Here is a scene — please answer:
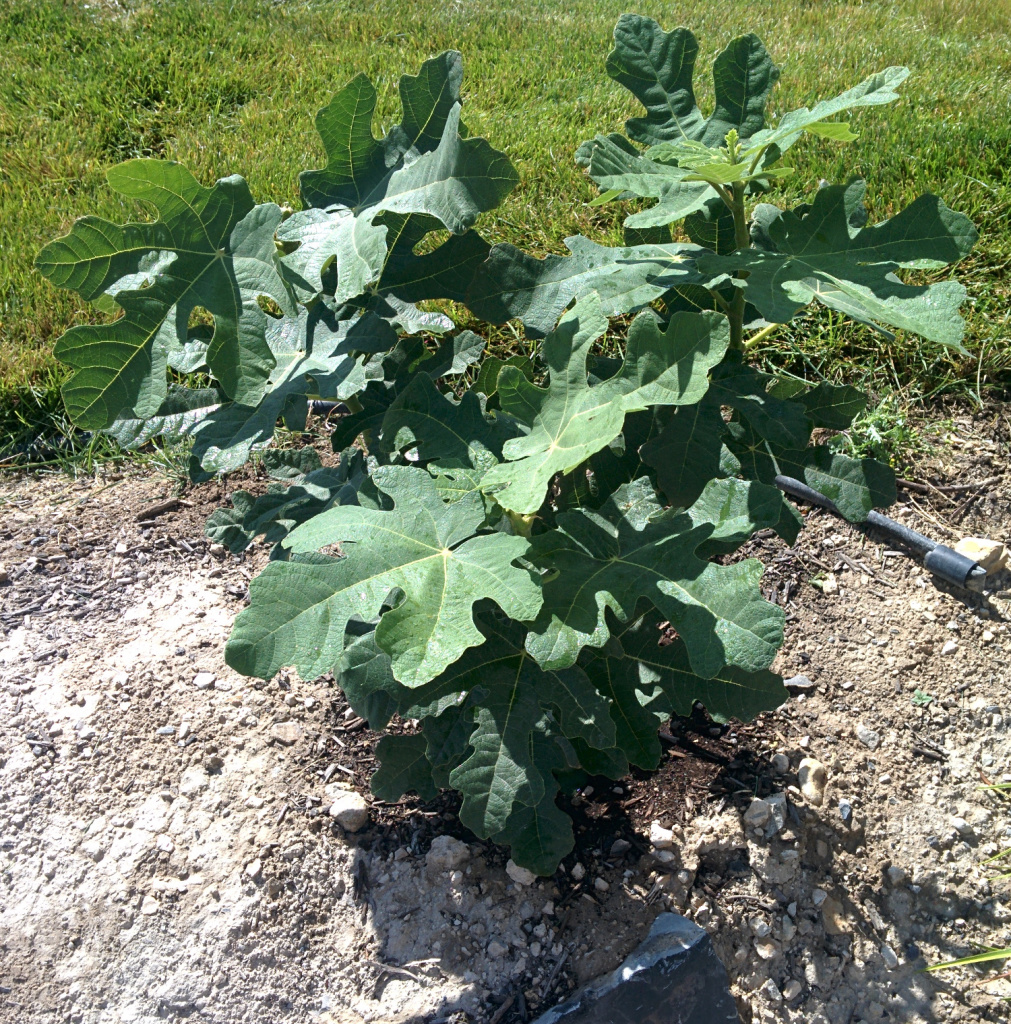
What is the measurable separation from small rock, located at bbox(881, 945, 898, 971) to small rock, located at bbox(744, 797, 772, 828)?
349 mm

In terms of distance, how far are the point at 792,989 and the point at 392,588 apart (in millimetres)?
1272

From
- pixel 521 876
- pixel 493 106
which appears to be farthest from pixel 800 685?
pixel 493 106

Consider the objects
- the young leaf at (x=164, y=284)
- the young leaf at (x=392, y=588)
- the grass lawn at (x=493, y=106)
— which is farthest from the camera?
the grass lawn at (x=493, y=106)

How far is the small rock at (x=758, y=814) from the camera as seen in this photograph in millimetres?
2049

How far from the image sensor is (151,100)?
4711mm

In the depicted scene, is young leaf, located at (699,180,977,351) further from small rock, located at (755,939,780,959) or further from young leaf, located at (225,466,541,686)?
small rock, located at (755,939,780,959)

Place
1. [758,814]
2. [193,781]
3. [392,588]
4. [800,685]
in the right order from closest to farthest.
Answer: [392,588], [758,814], [193,781], [800,685]

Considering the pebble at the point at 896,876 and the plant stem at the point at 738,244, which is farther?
the pebble at the point at 896,876

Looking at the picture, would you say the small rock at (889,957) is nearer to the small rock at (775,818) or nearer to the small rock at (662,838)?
the small rock at (775,818)

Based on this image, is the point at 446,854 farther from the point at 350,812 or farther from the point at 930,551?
the point at 930,551

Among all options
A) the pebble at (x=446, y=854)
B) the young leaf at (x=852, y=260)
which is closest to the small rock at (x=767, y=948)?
the pebble at (x=446, y=854)

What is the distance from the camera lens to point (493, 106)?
14.7 ft

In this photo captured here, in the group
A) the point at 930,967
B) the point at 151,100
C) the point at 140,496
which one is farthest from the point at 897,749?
the point at 151,100

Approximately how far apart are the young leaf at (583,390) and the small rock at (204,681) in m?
1.25
